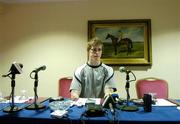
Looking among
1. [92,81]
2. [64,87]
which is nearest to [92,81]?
[92,81]

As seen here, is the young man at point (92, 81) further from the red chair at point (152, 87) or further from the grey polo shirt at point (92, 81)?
the red chair at point (152, 87)

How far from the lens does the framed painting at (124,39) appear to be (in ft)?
12.0

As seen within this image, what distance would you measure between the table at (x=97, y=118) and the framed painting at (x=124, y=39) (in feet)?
5.90

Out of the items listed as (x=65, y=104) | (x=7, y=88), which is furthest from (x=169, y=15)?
(x=7, y=88)

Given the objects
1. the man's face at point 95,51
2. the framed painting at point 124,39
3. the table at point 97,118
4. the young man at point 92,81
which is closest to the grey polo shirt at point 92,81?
the young man at point 92,81

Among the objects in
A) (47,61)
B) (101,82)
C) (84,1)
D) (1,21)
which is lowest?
(101,82)

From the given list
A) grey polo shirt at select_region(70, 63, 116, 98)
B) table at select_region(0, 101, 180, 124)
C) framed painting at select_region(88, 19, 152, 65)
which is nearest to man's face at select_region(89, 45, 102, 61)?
grey polo shirt at select_region(70, 63, 116, 98)

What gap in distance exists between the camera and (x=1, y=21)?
4.08 meters

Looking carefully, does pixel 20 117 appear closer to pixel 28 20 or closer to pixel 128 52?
pixel 128 52

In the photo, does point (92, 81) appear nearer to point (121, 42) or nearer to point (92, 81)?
point (92, 81)

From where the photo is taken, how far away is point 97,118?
172 centimetres

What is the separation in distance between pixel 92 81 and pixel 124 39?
126cm

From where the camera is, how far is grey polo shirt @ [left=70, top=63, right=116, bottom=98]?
2.73m

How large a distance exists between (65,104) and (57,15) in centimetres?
225
